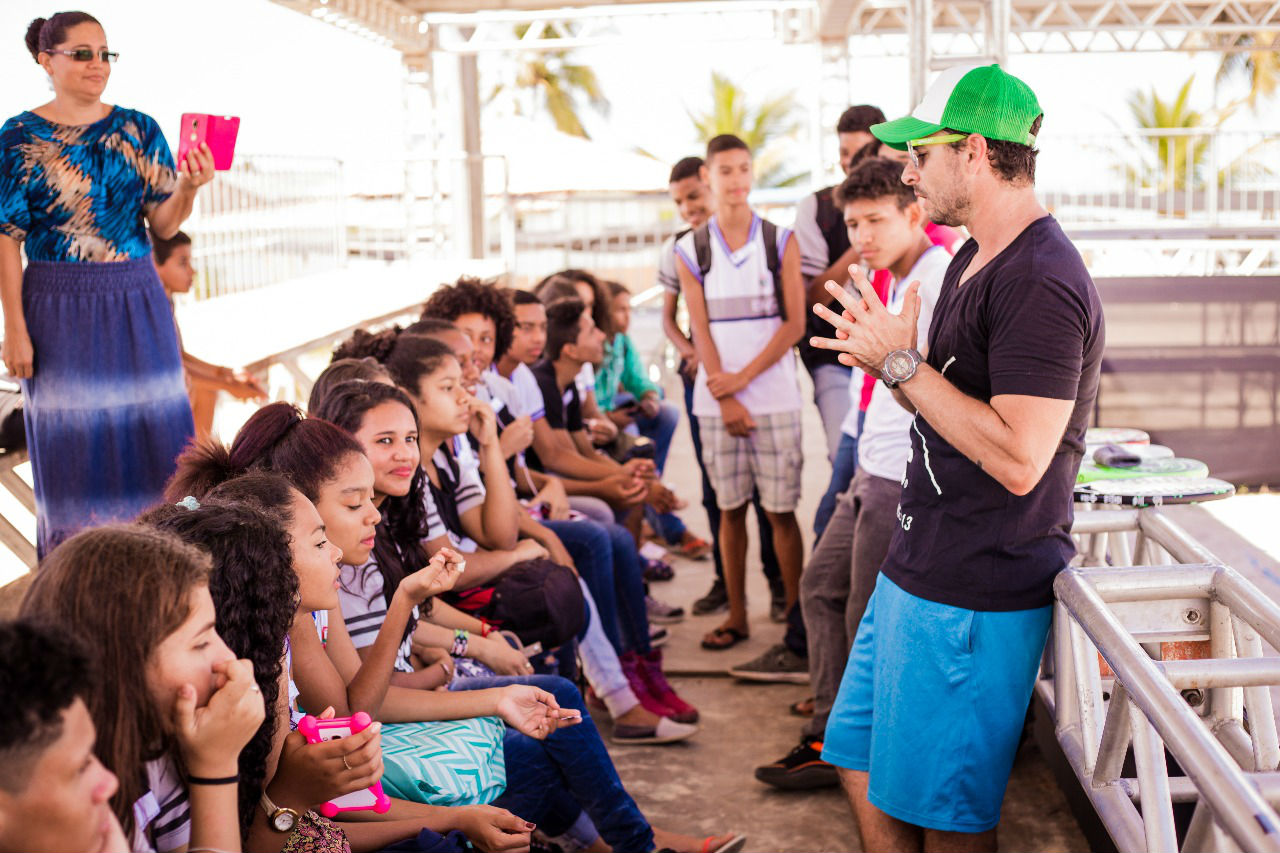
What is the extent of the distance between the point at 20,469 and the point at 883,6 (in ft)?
41.6

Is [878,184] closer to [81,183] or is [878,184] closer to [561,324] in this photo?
[561,324]

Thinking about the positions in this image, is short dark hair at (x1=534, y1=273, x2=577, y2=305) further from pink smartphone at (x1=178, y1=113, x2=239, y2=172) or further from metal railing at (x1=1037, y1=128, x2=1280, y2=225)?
metal railing at (x1=1037, y1=128, x2=1280, y2=225)

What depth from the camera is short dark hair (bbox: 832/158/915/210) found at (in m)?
3.17

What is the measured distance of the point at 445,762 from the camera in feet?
7.75

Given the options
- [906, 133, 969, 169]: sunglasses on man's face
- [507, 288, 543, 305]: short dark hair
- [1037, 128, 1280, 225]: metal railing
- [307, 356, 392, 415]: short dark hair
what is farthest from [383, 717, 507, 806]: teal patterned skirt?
[1037, 128, 1280, 225]: metal railing

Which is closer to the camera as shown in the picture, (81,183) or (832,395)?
(81,183)

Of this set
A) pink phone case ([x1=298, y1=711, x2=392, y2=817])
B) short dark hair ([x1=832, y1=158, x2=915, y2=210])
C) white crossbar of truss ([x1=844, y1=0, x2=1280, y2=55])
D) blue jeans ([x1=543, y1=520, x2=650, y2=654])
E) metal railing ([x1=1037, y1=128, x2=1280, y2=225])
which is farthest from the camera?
metal railing ([x1=1037, y1=128, x2=1280, y2=225])

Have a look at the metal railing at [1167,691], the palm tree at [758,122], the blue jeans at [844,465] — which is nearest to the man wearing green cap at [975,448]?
the metal railing at [1167,691]

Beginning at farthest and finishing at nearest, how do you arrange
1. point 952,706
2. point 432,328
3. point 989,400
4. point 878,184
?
1. point 432,328
2. point 878,184
3. point 952,706
4. point 989,400

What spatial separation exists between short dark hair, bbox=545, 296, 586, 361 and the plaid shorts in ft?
2.08

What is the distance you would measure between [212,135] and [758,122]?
1332 inches

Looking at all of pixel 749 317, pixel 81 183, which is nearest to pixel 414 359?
pixel 81 183

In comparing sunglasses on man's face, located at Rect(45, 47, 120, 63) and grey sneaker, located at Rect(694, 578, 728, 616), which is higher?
sunglasses on man's face, located at Rect(45, 47, 120, 63)

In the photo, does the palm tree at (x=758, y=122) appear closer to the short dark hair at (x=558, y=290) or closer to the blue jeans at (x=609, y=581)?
the short dark hair at (x=558, y=290)
